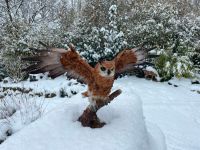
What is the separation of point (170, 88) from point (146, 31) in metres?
2.45

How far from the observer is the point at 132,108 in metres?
3.78

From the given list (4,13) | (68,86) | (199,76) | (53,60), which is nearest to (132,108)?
(53,60)

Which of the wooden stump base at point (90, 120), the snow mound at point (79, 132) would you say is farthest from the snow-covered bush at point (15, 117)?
the wooden stump base at point (90, 120)

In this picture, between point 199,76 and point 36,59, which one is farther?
point 199,76

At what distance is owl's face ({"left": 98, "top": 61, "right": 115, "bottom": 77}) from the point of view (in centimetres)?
289

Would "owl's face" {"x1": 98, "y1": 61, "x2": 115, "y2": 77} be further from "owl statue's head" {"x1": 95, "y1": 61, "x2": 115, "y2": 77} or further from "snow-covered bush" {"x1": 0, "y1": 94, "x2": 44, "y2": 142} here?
"snow-covered bush" {"x1": 0, "y1": 94, "x2": 44, "y2": 142}

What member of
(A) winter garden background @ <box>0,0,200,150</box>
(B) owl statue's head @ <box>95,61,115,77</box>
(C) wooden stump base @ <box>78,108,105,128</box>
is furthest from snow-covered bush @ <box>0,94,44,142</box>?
(B) owl statue's head @ <box>95,61,115,77</box>

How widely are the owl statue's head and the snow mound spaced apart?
1.52 feet

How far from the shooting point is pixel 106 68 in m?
2.90

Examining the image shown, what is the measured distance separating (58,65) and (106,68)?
37 cm

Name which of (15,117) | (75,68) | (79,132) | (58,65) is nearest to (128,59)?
(75,68)

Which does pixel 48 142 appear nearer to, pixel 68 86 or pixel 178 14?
pixel 68 86

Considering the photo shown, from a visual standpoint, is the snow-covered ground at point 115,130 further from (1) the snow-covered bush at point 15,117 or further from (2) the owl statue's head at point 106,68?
(1) the snow-covered bush at point 15,117

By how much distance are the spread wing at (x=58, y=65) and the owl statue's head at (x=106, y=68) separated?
0.09 meters
